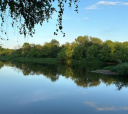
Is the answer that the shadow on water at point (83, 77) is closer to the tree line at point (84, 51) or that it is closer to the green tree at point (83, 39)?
the tree line at point (84, 51)

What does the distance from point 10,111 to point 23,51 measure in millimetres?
62442

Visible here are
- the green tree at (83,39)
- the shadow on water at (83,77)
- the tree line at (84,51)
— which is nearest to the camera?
the shadow on water at (83,77)

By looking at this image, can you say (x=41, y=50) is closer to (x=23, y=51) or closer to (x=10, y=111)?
(x=23, y=51)

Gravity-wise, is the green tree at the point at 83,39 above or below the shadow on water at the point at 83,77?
above

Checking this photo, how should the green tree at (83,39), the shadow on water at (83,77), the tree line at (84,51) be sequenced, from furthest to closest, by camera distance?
the green tree at (83,39)
the tree line at (84,51)
the shadow on water at (83,77)

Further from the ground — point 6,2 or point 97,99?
point 6,2

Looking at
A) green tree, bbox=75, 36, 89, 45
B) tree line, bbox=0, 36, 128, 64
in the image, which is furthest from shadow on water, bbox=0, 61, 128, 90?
green tree, bbox=75, 36, 89, 45

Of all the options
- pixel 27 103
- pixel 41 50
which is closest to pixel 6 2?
pixel 27 103

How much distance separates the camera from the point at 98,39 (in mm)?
65188

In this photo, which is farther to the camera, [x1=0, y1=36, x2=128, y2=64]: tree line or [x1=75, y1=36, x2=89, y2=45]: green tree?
[x1=75, y1=36, x2=89, y2=45]: green tree

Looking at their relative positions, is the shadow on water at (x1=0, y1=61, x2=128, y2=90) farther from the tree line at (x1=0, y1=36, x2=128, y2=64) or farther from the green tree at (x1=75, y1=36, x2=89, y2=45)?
the green tree at (x1=75, y1=36, x2=89, y2=45)

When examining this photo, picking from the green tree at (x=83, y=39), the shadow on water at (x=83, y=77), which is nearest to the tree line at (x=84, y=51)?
the green tree at (x=83, y=39)

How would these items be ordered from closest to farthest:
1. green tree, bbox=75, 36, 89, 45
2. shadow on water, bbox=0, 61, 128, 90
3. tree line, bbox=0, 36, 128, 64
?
1. shadow on water, bbox=0, 61, 128, 90
2. tree line, bbox=0, 36, 128, 64
3. green tree, bbox=75, 36, 89, 45

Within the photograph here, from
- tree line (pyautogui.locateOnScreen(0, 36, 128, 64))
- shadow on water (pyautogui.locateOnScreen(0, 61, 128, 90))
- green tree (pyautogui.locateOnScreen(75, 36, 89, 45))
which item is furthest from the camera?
green tree (pyautogui.locateOnScreen(75, 36, 89, 45))
